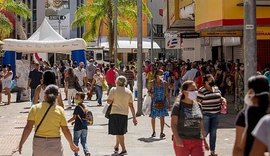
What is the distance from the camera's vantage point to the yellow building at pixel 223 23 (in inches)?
736

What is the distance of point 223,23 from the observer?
1872cm

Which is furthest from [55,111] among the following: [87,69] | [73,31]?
[73,31]

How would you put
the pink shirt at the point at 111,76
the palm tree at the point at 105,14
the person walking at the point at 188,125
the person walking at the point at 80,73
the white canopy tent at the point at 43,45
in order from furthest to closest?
the palm tree at the point at 105,14, the white canopy tent at the point at 43,45, the person walking at the point at 80,73, the pink shirt at the point at 111,76, the person walking at the point at 188,125

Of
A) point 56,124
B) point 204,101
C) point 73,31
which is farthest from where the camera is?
point 73,31

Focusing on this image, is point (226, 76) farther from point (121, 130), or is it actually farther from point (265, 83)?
point (265, 83)

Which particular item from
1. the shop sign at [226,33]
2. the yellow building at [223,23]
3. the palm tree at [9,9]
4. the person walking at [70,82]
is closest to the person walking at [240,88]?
the yellow building at [223,23]

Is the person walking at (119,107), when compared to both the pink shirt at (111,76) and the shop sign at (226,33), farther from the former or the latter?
the pink shirt at (111,76)

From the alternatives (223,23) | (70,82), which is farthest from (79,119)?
(70,82)

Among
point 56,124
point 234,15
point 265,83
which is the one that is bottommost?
point 56,124

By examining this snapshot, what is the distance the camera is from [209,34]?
23.7 m

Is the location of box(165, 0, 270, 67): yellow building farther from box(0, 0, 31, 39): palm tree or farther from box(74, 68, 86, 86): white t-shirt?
box(0, 0, 31, 39): palm tree

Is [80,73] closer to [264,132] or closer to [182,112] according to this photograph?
[182,112]

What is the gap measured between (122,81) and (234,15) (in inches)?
317

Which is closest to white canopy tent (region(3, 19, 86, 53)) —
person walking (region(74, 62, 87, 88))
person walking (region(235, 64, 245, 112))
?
person walking (region(74, 62, 87, 88))
